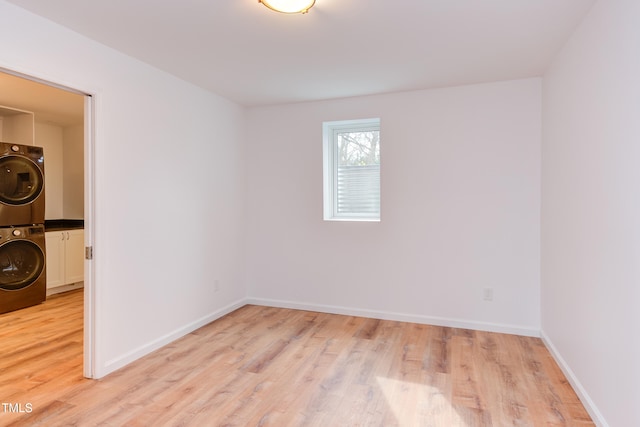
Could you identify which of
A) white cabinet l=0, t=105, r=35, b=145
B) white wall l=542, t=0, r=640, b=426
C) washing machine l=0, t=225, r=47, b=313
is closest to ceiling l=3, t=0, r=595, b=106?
white wall l=542, t=0, r=640, b=426

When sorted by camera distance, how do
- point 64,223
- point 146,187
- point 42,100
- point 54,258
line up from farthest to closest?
point 64,223 < point 54,258 < point 42,100 < point 146,187

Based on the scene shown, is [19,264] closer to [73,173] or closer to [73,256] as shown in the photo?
[73,256]

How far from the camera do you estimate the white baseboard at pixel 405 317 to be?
136 inches

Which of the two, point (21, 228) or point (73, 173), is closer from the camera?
point (21, 228)

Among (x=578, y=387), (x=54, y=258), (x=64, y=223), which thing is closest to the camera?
(x=578, y=387)

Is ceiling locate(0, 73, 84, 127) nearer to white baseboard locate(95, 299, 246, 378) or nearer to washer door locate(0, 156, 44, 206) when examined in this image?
washer door locate(0, 156, 44, 206)

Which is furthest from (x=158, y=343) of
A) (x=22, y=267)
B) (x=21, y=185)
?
(x=21, y=185)

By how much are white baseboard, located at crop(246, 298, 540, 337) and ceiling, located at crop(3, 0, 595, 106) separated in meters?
2.26

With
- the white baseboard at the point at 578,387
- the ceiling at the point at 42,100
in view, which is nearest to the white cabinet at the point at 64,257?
the ceiling at the point at 42,100

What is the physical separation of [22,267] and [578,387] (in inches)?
215

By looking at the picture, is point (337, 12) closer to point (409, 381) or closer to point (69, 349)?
point (409, 381)

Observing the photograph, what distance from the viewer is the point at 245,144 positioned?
14.5 ft

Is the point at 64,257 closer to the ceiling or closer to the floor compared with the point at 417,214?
closer to the floor

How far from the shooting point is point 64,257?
5.00 metres
